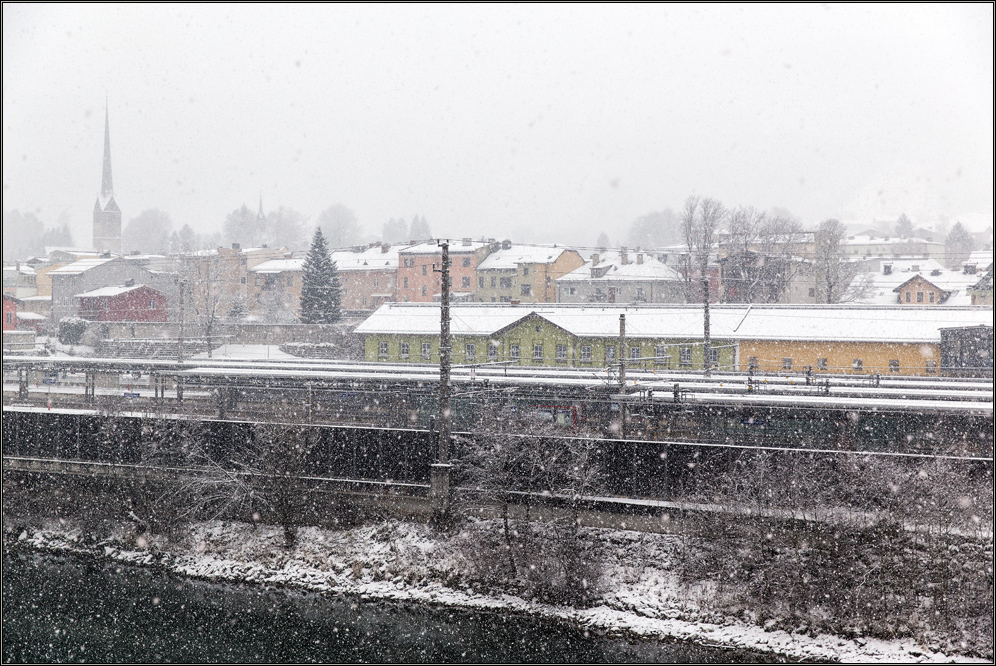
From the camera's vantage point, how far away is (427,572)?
62.2 ft

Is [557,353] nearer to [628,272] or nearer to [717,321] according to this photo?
[717,321]

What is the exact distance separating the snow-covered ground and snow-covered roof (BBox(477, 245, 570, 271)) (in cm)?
3958

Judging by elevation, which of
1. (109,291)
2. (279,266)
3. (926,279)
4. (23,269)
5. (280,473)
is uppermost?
(279,266)

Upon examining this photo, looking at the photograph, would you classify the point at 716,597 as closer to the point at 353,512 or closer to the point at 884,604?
the point at 884,604

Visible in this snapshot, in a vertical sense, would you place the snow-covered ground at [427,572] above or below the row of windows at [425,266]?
below

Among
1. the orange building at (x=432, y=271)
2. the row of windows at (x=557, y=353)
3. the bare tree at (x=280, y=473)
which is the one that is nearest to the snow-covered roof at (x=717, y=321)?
the row of windows at (x=557, y=353)

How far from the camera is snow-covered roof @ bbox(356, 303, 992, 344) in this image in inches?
1289

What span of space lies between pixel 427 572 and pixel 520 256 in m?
43.1

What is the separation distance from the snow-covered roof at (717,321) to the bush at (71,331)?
19.4 metres

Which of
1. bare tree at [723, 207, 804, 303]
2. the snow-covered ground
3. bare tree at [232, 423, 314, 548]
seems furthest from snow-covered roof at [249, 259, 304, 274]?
bare tree at [232, 423, 314, 548]

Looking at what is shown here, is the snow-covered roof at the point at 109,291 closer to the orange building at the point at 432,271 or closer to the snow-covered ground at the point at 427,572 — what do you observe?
the orange building at the point at 432,271

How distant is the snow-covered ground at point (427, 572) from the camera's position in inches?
640

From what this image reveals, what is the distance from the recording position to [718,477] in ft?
59.9

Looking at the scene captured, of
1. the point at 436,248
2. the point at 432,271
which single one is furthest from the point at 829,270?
the point at 436,248
